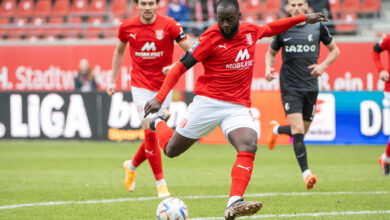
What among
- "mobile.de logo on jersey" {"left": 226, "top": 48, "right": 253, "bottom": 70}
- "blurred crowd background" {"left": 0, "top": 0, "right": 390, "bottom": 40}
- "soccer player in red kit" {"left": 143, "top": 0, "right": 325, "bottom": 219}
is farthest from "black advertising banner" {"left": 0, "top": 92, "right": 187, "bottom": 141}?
"mobile.de logo on jersey" {"left": 226, "top": 48, "right": 253, "bottom": 70}

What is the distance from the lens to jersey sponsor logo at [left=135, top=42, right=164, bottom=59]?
8.77 meters

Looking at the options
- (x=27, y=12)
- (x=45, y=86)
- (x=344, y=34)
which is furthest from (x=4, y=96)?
(x=344, y=34)

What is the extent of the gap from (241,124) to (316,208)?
166 cm

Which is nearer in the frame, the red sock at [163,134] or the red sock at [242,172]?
the red sock at [242,172]

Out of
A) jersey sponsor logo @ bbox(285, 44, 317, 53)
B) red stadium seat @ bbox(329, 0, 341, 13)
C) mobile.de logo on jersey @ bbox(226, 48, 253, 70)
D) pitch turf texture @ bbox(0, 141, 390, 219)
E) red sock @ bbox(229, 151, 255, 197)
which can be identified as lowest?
pitch turf texture @ bbox(0, 141, 390, 219)

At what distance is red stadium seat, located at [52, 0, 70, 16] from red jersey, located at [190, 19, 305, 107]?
18627 millimetres

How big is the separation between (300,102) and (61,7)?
17317mm

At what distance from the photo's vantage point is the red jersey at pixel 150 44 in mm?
8766

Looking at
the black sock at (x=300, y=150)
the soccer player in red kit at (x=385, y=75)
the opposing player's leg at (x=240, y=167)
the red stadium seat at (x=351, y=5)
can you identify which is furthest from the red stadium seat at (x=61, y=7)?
the opposing player's leg at (x=240, y=167)

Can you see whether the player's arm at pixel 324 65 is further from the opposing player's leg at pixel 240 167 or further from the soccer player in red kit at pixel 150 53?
the opposing player's leg at pixel 240 167

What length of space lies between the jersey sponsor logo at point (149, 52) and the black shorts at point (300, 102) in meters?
2.00

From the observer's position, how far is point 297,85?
9.55 meters

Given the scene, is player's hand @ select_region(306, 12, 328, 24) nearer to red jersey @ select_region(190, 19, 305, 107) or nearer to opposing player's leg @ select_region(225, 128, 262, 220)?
red jersey @ select_region(190, 19, 305, 107)

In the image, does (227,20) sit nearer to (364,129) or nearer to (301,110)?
(301,110)
